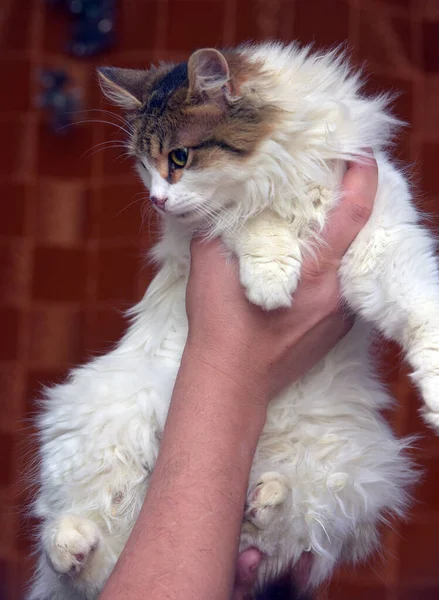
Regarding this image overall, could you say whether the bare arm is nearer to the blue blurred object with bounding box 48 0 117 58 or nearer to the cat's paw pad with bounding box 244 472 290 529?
the cat's paw pad with bounding box 244 472 290 529

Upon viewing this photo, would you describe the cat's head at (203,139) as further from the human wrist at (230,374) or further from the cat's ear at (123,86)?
the human wrist at (230,374)

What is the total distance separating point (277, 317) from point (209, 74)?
429 mm

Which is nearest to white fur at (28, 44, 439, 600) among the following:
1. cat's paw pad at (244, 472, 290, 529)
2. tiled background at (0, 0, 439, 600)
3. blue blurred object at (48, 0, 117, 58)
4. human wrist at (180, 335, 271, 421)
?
cat's paw pad at (244, 472, 290, 529)

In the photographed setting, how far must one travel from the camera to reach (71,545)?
1.02m

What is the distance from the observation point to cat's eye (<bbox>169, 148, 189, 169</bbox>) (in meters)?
1.16

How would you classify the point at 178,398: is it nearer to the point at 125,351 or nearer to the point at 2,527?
the point at 125,351

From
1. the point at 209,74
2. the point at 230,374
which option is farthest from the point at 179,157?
the point at 230,374

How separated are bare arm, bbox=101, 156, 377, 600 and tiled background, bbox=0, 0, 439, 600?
0.95 m

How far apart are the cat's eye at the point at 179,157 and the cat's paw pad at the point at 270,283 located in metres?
0.25

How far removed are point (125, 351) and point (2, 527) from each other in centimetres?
123

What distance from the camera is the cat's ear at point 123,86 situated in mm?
1264

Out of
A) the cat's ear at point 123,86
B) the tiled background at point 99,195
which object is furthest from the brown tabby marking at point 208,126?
the tiled background at point 99,195

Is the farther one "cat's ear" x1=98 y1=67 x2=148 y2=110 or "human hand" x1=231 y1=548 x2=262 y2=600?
"cat's ear" x1=98 y1=67 x2=148 y2=110

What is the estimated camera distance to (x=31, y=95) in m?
2.10
